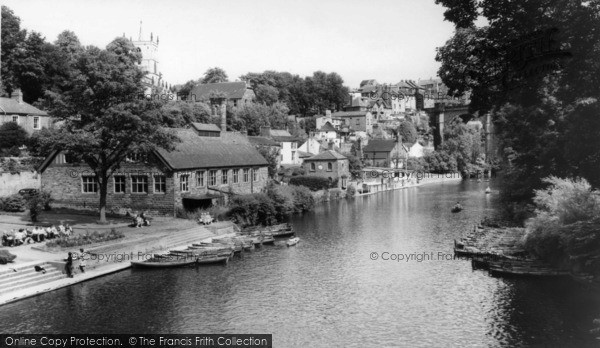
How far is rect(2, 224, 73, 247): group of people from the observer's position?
34031 mm

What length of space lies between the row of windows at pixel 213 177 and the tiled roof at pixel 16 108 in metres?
26.0

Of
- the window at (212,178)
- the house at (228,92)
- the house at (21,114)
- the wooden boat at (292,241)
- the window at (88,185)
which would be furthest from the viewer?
the house at (228,92)

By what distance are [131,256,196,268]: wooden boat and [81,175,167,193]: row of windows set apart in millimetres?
14350

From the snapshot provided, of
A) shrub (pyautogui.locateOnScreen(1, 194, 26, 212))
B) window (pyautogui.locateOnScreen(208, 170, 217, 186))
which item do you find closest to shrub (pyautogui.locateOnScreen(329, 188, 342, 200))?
window (pyautogui.locateOnScreen(208, 170, 217, 186))

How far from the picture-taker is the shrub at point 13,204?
44719 mm

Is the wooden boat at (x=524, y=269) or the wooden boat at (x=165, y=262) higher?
the wooden boat at (x=165, y=262)

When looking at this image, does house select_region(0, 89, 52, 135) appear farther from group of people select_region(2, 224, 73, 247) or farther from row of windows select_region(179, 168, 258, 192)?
group of people select_region(2, 224, 73, 247)

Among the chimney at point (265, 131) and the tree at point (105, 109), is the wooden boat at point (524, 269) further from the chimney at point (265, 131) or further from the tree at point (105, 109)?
the chimney at point (265, 131)

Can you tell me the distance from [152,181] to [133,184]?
2.03 meters

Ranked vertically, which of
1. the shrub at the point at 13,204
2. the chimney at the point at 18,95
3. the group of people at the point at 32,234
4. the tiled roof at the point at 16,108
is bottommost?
the group of people at the point at 32,234

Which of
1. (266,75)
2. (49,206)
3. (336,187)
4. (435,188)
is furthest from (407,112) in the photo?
(49,206)

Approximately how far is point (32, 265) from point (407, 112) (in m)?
152

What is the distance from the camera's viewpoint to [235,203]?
5034cm

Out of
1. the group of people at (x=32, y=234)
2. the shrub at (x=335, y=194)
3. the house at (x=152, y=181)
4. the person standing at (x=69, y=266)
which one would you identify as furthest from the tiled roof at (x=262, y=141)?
the person standing at (x=69, y=266)
